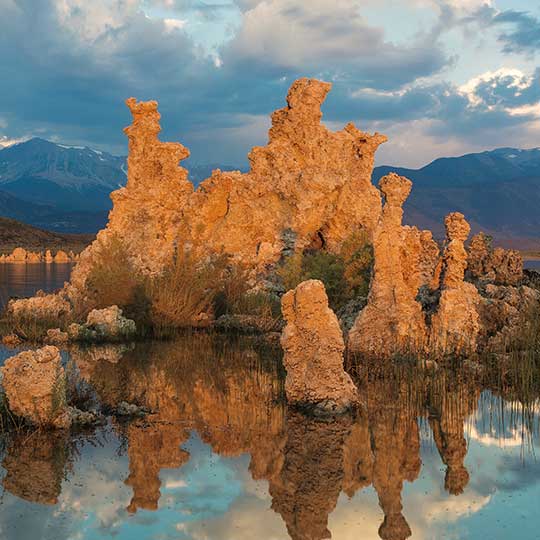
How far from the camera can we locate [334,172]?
24.8 meters

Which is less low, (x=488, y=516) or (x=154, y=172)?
(x=154, y=172)

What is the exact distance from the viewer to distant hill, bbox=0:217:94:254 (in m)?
95.4

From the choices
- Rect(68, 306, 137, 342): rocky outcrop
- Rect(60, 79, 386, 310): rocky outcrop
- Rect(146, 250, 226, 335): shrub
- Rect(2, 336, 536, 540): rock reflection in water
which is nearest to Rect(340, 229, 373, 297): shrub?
Rect(146, 250, 226, 335): shrub

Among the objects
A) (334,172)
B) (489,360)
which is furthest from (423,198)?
(489,360)

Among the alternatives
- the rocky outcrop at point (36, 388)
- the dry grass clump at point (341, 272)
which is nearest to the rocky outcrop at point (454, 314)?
the dry grass clump at point (341, 272)

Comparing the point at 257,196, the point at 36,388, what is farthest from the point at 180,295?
the point at 36,388

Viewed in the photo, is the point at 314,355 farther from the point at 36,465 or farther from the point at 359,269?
the point at 359,269

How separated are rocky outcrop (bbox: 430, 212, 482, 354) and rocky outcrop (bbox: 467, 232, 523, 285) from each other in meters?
9.45

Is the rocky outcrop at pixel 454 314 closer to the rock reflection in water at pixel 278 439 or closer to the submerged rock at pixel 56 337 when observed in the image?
the rock reflection in water at pixel 278 439

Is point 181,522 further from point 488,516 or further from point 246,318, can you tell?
point 246,318

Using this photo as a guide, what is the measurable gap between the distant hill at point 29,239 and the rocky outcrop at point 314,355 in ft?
281

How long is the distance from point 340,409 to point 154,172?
1675 centimetres

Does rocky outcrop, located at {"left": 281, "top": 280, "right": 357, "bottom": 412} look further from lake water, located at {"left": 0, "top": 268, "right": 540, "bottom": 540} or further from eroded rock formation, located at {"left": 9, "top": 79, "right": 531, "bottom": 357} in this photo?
eroded rock formation, located at {"left": 9, "top": 79, "right": 531, "bottom": 357}

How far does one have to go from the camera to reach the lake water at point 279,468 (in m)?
6.03
